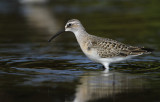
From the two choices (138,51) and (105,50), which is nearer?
(105,50)

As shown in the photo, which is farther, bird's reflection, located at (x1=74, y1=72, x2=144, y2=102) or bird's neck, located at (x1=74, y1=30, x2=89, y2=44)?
bird's neck, located at (x1=74, y1=30, x2=89, y2=44)

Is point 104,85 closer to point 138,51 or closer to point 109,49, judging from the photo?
point 109,49

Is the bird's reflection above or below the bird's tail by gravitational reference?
below

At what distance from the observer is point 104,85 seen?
9328 millimetres

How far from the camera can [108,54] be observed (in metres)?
11.5

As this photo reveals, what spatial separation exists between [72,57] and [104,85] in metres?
4.01

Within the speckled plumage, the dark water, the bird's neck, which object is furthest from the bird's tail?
the bird's neck

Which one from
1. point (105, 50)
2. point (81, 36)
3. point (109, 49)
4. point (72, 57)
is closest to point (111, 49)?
point (109, 49)

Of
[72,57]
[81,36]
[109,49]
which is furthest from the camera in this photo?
[72,57]

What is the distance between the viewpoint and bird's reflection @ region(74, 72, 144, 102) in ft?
27.5

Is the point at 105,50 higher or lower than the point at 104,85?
higher

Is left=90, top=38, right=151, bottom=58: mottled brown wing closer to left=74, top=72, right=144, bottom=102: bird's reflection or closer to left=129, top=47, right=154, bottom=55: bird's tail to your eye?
left=129, top=47, right=154, bottom=55: bird's tail

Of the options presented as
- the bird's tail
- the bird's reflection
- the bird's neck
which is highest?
the bird's neck

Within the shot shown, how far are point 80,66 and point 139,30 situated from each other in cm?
740
